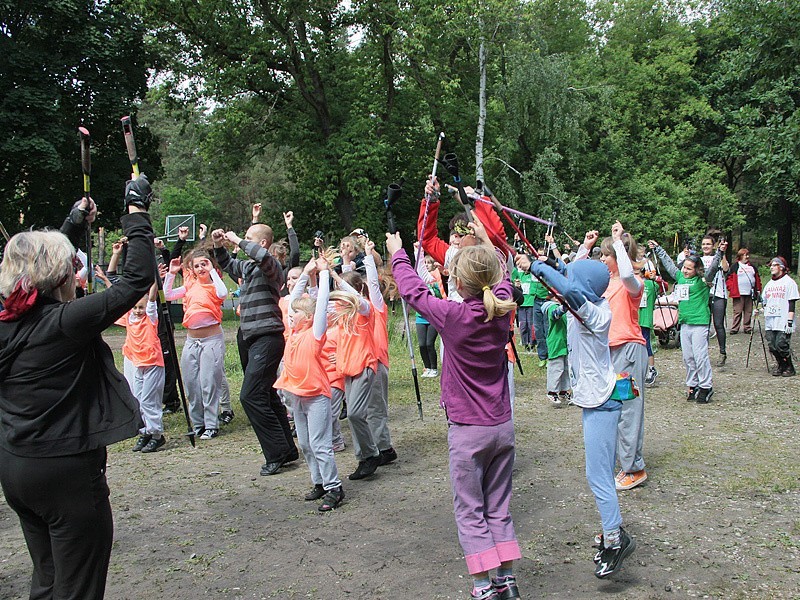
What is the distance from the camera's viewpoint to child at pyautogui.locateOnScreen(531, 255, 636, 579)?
4.47 m

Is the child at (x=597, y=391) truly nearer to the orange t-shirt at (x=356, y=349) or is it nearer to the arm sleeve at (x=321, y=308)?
the arm sleeve at (x=321, y=308)

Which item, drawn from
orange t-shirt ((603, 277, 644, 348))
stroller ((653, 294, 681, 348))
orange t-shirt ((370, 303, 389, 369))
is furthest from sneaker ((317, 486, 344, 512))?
stroller ((653, 294, 681, 348))

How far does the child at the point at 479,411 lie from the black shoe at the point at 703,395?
21.6ft

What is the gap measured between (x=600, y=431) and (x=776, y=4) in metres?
12.0

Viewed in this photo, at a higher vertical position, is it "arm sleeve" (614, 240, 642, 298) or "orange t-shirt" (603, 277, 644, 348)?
"arm sleeve" (614, 240, 642, 298)

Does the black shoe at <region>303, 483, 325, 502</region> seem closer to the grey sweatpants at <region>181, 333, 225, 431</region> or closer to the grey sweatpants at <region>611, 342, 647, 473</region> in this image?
the grey sweatpants at <region>611, 342, 647, 473</region>

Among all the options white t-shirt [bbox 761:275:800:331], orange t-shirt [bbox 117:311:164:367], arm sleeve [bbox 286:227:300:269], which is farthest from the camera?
white t-shirt [bbox 761:275:800:331]

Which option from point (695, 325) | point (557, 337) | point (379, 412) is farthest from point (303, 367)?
point (695, 325)

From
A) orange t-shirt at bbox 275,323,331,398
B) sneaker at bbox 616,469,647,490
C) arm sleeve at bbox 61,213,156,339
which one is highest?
arm sleeve at bbox 61,213,156,339

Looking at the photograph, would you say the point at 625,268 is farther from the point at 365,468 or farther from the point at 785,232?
the point at 785,232

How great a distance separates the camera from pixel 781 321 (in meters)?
11.7

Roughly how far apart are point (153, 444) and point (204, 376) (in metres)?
0.92

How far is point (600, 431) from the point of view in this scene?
4625 millimetres

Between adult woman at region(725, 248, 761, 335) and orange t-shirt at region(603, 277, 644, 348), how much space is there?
41.0 ft
